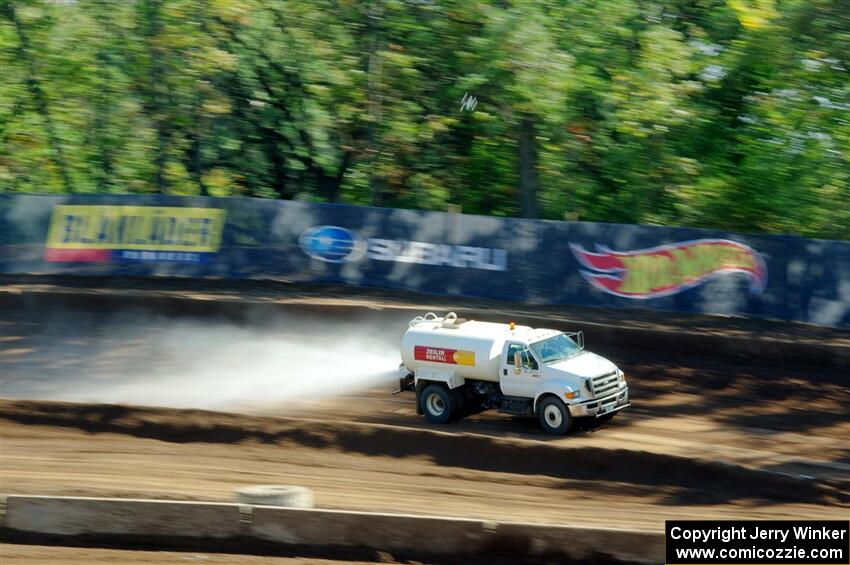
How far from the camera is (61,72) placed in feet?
103

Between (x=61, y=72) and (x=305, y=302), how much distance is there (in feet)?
48.3

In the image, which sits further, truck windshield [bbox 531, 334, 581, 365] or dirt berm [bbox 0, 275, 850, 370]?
dirt berm [bbox 0, 275, 850, 370]

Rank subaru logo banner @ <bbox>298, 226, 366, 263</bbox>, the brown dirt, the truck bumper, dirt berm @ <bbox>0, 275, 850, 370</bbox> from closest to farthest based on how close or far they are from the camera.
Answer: the brown dirt, the truck bumper, dirt berm @ <bbox>0, 275, 850, 370</bbox>, subaru logo banner @ <bbox>298, 226, 366, 263</bbox>

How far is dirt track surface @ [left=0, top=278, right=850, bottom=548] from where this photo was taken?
506 inches

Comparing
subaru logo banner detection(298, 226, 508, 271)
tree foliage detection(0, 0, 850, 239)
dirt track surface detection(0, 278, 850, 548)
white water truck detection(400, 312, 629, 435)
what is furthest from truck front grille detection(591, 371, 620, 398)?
tree foliage detection(0, 0, 850, 239)

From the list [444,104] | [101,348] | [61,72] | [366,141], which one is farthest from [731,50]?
[61,72]

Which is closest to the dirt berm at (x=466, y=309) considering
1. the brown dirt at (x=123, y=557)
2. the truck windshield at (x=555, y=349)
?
the truck windshield at (x=555, y=349)

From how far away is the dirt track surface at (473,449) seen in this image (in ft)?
Result: 42.2

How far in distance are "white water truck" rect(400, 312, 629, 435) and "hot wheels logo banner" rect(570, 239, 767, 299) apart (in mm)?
5631

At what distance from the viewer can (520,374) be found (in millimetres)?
15539

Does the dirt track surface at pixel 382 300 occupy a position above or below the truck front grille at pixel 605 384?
below

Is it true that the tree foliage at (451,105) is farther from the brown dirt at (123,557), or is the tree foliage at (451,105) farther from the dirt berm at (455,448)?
the brown dirt at (123,557)

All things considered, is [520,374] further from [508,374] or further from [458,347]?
[458,347]

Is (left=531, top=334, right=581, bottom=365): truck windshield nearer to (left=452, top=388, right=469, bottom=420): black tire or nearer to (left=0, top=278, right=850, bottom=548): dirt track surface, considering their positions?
(left=0, top=278, right=850, bottom=548): dirt track surface
